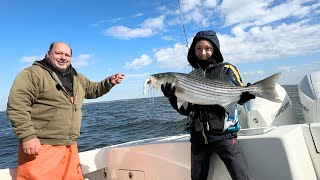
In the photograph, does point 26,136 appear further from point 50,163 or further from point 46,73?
point 46,73

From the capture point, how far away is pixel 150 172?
501cm

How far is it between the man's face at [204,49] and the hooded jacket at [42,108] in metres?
1.65

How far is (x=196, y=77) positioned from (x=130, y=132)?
15886mm

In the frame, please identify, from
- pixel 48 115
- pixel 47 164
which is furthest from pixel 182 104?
pixel 47 164

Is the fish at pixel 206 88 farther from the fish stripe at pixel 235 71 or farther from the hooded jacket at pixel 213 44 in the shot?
the hooded jacket at pixel 213 44

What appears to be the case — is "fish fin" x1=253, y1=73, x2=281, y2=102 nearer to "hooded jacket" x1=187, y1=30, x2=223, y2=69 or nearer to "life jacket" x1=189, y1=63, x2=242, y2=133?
"life jacket" x1=189, y1=63, x2=242, y2=133

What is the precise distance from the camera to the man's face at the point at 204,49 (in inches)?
151

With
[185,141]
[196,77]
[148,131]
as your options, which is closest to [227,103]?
[196,77]

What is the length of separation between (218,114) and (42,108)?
203 cm

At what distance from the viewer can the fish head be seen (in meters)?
3.42

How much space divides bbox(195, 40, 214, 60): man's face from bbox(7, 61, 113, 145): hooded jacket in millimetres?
1646

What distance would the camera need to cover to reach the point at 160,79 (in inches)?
135

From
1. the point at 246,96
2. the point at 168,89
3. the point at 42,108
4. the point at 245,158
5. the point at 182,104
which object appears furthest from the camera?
the point at 245,158

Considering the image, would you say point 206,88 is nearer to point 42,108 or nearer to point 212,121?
point 212,121
